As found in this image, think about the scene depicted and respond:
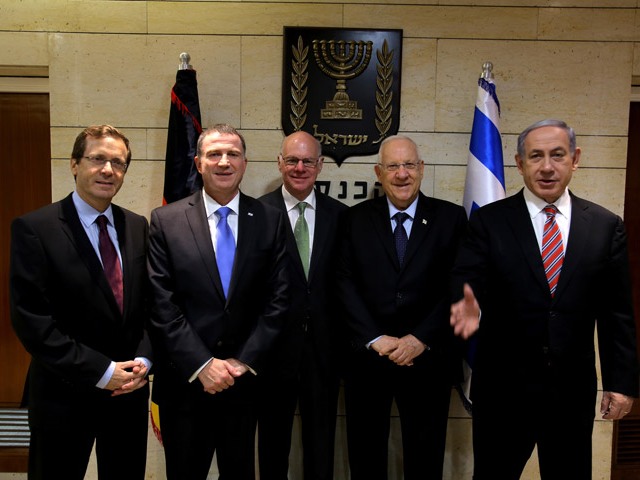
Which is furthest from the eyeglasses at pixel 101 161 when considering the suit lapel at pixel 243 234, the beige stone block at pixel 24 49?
the beige stone block at pixel 24 49

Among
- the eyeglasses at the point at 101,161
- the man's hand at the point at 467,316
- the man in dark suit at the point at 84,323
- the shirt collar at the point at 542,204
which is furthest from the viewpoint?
the shirt collar at the point at 542,204

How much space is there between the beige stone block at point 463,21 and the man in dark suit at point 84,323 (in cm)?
169

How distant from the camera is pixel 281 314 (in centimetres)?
204

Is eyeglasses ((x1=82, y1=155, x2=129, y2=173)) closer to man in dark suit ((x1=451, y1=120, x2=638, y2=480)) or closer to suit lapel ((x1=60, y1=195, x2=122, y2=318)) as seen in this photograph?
suit lapel ((x1=60, y1=195, x2=122, y2=318))

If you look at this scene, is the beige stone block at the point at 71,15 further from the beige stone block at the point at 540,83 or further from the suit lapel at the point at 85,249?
the beige stone block at the point at 540,83

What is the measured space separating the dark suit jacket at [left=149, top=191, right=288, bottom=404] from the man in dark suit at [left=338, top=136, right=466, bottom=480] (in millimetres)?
423

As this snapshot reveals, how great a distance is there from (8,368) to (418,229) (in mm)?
2622

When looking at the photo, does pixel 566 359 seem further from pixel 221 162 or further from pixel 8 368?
pixel 8 368

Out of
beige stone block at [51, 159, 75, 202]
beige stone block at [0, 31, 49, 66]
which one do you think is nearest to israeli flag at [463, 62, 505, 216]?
beige stone block at [51, 159, 75, 202]

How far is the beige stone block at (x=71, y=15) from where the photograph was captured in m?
2.83

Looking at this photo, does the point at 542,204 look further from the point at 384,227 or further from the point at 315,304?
the point at 315,304

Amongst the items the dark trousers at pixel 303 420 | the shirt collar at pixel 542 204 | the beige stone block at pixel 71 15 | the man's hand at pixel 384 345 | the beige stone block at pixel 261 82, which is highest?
the beige stone block at pixel 71 15

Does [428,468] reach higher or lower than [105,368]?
lower

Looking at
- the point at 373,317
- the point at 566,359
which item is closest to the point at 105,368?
the point at 373,317
